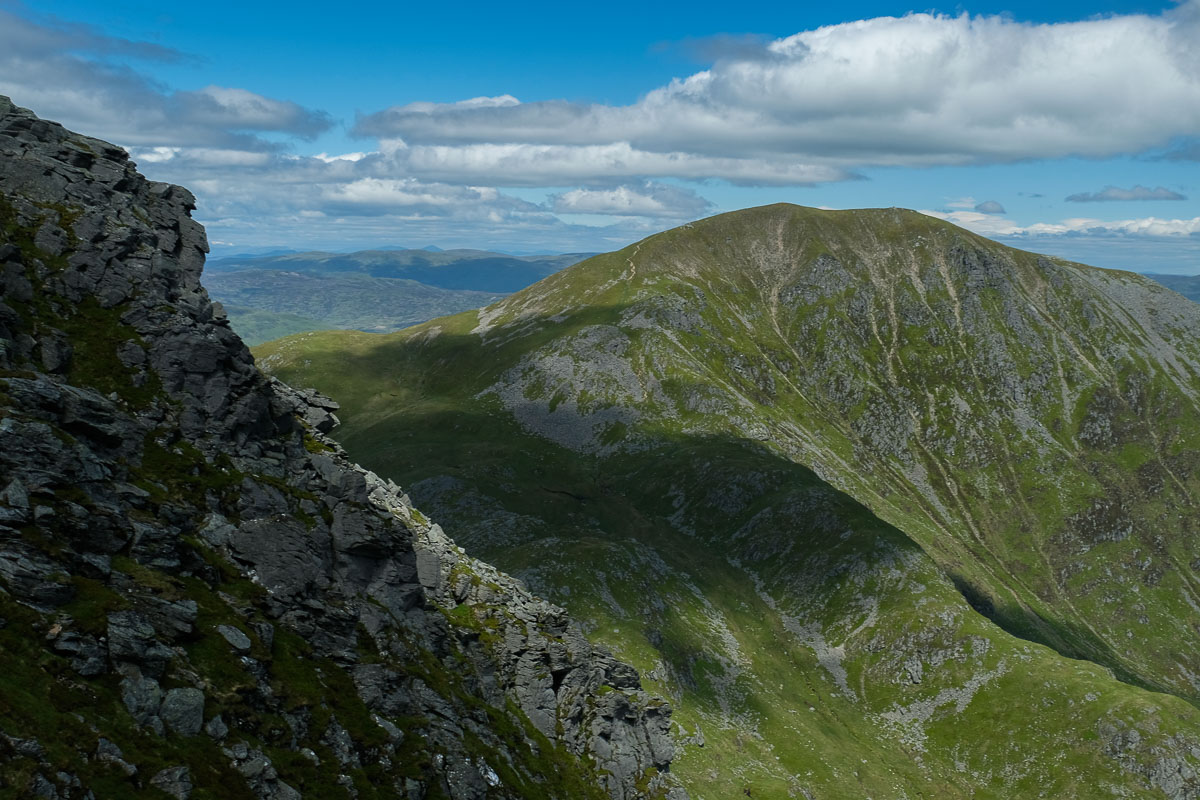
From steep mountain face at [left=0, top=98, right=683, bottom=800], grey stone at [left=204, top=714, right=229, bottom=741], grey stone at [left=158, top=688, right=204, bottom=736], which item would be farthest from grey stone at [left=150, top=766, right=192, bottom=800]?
grey stone at [left=204, top=714, right=229, bottom=741]

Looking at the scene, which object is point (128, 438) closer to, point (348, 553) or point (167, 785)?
point (348, 553)

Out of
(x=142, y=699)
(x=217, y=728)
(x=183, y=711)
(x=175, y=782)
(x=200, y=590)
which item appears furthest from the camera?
(x=200, y=590)

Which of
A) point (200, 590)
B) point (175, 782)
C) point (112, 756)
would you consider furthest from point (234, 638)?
point (112, 756)

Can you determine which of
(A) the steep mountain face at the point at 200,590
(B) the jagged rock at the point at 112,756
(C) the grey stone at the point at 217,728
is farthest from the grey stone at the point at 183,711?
(B) the jagged rock at the point at 112,756

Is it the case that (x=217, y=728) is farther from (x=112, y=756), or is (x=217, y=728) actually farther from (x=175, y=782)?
(x=112, y=756)

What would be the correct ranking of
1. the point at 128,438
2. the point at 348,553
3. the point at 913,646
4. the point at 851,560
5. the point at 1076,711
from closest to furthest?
1. the point at 128,438
2. the point at 348,553
3. the point at 1076,711
4. the point at 913,646
5. the point at 851,560

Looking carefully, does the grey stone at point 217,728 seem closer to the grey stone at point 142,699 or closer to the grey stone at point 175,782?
the grey stone at point 142,699

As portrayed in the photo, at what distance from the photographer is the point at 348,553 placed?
46.7 m

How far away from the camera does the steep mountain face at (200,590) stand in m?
28.4

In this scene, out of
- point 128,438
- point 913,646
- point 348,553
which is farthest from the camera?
point 913,646

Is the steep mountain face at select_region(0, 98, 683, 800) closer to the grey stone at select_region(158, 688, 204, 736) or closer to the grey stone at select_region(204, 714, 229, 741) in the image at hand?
the grey stone at select_region(158, 688, 204, 736)

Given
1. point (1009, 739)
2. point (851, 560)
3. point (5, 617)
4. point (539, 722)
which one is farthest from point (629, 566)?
point (5, 617)

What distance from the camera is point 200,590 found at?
35750 mm

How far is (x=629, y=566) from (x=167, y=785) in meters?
122
